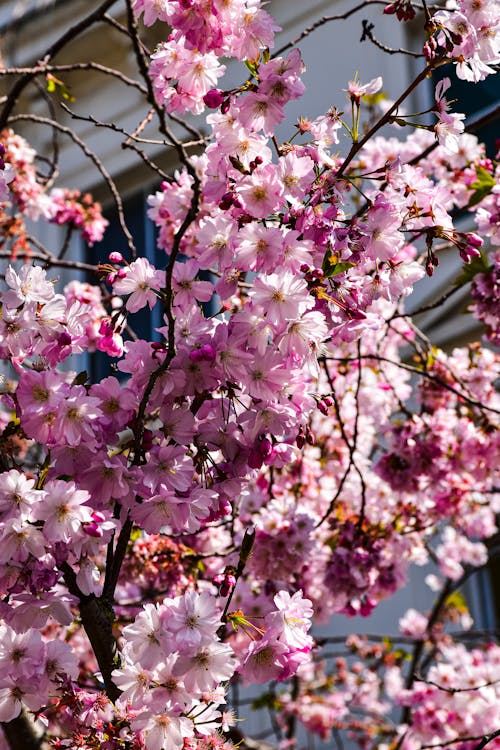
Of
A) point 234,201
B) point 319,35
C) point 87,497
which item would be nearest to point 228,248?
point 234,201

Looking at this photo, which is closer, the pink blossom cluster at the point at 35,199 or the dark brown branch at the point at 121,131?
the dark brown branch at the point at 121,131

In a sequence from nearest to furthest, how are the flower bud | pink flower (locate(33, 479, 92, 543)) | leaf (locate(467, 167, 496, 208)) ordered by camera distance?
pink flower (locate(33, 479, 92, 543))
the flower bud
leaf (locate(467, 167, 496, 208))

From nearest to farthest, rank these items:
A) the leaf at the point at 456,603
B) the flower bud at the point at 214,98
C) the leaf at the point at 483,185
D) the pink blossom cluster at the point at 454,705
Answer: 1. the flower bud at the point at 214,98
2. the leaf at the point at 483,185
3. the pink blossom cluster at the point at 454,705
4. the leaf at the point at 456,603

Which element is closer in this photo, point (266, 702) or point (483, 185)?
point (483, 185)

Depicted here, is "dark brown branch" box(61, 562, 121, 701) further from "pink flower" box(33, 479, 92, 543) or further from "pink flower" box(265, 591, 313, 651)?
"pink flower" box(265, 591, 313, 651)

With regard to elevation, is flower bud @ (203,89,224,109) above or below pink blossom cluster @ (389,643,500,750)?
above

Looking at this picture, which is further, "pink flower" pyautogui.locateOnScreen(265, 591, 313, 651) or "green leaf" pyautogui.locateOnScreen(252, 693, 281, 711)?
"green leaf" pyautogui.locateOnScreen(252, 693, 281, 711)

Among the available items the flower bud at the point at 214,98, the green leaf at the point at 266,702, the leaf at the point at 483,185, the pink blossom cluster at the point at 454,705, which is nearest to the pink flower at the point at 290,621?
the flower bud at the point at 214,98

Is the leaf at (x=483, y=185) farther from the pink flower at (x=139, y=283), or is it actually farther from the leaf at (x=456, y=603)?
the leaf at (x=456, y=603)

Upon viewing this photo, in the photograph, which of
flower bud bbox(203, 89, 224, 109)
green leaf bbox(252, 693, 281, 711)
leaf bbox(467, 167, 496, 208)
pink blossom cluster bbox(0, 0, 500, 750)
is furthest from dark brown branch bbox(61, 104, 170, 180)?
green leaf bbox(252, 693, 281, 711)

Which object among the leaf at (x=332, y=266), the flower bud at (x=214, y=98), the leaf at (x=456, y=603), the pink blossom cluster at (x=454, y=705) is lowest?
the pink blossom cluster at (x=454, y=705)

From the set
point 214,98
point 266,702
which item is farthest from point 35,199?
point 266,702

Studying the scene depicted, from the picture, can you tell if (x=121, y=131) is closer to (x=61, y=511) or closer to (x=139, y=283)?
(x=139, y=283)

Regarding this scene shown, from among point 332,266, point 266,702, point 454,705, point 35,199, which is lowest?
point 454,705
